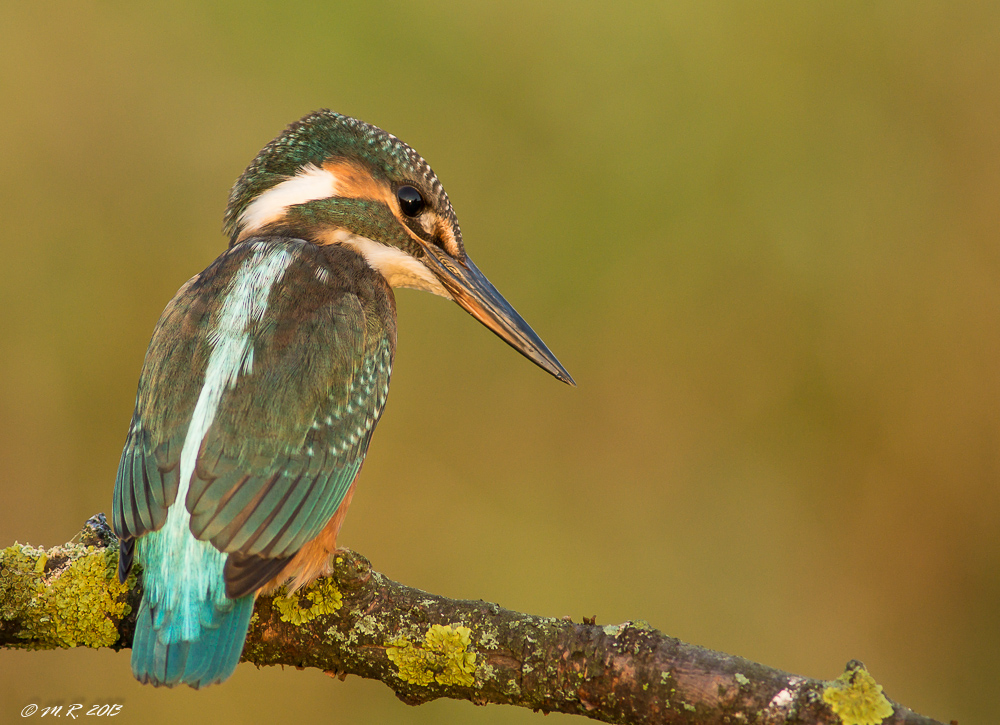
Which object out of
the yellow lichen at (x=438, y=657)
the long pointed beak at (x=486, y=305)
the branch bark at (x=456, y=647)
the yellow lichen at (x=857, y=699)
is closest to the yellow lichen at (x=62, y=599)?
the branch bark at (x=456, y=647)

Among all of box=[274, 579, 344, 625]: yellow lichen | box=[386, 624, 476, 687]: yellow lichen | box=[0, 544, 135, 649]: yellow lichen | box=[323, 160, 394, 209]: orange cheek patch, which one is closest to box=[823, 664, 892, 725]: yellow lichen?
box=[386, 624, 476, 687]: yellow lichen

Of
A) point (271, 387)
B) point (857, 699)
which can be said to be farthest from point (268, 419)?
point (857, 699)

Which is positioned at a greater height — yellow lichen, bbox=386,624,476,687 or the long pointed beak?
the long pointed beak

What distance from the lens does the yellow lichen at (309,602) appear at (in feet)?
5.67

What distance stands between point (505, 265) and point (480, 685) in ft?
6.64

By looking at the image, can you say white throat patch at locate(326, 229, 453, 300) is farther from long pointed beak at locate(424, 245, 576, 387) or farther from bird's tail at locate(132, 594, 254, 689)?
bird's tail at locate(132, 594, 254, 689)

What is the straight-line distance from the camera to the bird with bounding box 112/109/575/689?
5.27 ft

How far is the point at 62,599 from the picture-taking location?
67.7 inches

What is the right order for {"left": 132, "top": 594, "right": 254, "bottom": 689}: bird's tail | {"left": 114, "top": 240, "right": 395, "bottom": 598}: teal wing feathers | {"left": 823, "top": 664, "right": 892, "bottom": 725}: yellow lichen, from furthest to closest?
{"left": 114, "top": 240, "right": 395, "bottom": 598}: teal wing feathers, {"left": 132, "top": 594, "right": 254, "bottom": 689}: bird's tail, {"left": 823, "top": 664, "right": 892, "bottom": 725}: yellow lichen

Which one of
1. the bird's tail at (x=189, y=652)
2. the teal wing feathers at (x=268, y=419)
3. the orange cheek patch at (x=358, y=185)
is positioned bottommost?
the bird's tail at (x=189, y=652)

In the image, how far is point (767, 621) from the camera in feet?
10.7

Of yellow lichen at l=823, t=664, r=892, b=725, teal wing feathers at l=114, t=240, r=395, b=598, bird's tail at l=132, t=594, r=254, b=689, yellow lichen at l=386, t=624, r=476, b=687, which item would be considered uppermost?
teal wing feathers at l=114, t=240, r=395, b=598

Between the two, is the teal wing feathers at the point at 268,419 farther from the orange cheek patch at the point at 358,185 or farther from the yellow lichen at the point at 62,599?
the orange cheek patch at the point at 358,185

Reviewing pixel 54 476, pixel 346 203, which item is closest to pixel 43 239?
pixel 54 476
